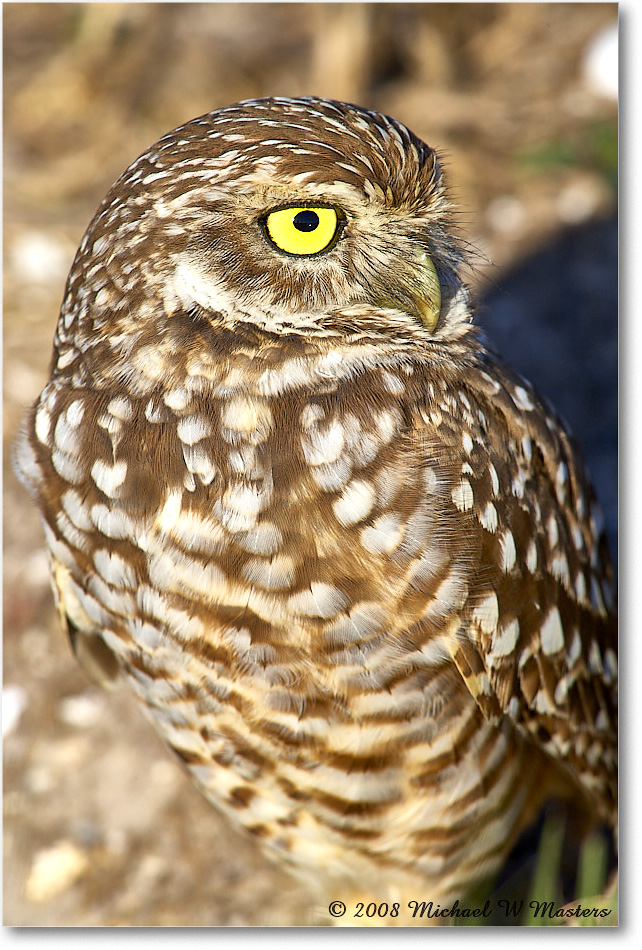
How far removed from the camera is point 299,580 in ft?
4.97

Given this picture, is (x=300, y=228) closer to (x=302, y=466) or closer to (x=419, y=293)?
(x=419, y=293)

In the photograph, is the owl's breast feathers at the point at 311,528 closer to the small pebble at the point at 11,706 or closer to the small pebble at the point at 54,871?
the small pebble at the point at 54,871

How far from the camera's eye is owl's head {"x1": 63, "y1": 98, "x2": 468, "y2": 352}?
1.40 m

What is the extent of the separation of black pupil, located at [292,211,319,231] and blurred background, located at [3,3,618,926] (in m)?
1.01

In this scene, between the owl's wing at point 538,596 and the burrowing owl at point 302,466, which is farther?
the owl's wing at point 538,596

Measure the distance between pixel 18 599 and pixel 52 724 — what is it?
447mm

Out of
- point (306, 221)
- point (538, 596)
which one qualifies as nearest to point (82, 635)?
point (538, 596)

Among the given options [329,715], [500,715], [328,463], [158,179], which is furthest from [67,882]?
[158,179]

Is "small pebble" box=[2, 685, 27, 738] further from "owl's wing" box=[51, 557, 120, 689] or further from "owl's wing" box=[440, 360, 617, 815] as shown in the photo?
"owl's wing" box=[440, 360, 617, 815]

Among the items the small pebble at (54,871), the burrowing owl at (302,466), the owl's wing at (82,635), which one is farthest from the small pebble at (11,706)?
the burrowing owl at (302,466)

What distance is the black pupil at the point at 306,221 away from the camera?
4.58 feet

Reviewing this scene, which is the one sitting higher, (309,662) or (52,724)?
(309,662)

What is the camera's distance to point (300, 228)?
1403 millimetres

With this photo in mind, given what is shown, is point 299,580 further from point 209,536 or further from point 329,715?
point 329,715
